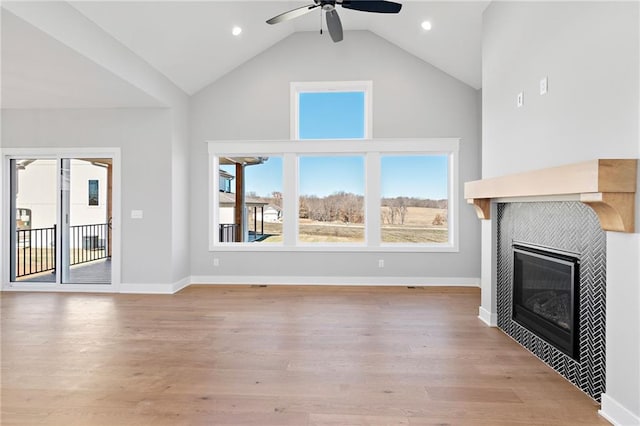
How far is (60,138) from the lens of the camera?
17.3 feet

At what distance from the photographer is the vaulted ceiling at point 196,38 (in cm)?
341

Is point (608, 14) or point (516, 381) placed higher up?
point (608, 14)

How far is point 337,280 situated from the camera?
5699 millimetres

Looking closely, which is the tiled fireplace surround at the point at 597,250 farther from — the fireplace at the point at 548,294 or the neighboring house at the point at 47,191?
the neighboring house at the point at 47,191

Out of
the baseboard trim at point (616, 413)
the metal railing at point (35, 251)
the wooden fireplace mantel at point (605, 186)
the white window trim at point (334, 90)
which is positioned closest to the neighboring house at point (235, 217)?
the white window trim at point (334, 90)

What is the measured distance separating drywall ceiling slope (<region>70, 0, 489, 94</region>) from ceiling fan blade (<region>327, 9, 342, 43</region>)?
3.97ft

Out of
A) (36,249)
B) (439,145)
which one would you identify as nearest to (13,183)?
(36,249)

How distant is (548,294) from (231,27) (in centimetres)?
462

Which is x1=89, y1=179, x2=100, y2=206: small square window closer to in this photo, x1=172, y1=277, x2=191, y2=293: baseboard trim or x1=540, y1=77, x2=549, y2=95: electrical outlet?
x1=172, y1=277, x2=191, y2=293: baseboard trim

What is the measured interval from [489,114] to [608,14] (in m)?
1.68

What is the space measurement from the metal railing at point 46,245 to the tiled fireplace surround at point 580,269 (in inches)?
227

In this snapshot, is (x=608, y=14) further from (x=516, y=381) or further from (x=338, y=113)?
(x=338, y=113)

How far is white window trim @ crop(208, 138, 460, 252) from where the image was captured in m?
5.63

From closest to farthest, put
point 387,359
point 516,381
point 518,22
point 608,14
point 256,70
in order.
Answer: point 608,14, point 516,381, point 387,359, point 518,22, point 256,70
